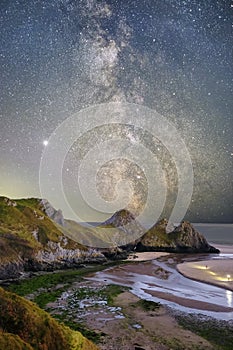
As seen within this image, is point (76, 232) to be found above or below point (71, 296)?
above

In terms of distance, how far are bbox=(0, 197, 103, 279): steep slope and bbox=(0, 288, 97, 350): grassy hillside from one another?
3902cm

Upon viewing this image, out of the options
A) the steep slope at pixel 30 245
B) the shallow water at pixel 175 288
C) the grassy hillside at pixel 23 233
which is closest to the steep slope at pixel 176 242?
the steep slope at pixel 30 245

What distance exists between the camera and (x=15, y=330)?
35.1ft

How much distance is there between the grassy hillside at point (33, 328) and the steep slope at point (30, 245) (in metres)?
Answer: 39.0

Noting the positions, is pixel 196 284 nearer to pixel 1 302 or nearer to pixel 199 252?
pixel 1 302

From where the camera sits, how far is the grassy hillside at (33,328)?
10648 mm

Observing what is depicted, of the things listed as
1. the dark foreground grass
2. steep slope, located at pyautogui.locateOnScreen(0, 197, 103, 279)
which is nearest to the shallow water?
the dark foreground grass

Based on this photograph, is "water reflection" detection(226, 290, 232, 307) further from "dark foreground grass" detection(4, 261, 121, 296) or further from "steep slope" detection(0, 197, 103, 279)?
"steep slope" detection(0, 197, 103, 279)

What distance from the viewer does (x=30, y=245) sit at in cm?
5725

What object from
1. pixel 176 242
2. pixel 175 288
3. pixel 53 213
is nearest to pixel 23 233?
pixel 53 213

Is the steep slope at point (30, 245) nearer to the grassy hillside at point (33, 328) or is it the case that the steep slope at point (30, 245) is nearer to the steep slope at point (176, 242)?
the steep slope at point (176, 242)

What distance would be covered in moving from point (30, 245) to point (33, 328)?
162 ft

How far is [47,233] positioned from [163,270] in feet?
95.8

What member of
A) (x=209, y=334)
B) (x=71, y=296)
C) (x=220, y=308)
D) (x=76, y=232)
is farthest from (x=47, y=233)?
(x=209, y=334)
